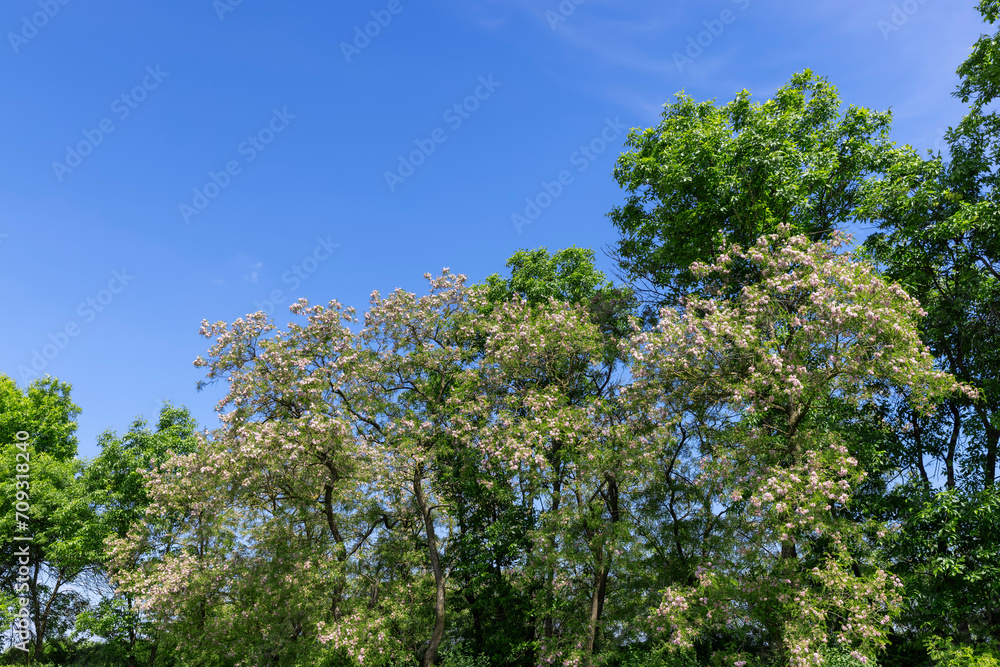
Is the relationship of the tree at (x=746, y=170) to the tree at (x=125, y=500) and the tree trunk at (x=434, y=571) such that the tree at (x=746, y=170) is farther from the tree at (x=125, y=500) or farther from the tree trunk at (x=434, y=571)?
the tree at (x=125, y=500)

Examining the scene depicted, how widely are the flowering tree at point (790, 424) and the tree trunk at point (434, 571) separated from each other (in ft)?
26.3

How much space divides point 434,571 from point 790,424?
12.8 m

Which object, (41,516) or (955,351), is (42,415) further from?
(955,351)

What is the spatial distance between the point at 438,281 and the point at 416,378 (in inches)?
159

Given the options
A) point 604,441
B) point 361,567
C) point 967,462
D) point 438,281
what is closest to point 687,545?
point 604,441

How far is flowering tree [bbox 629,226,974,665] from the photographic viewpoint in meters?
14.6

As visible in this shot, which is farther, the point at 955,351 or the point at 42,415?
the point at 42,415

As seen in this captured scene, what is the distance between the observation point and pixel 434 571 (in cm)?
2138

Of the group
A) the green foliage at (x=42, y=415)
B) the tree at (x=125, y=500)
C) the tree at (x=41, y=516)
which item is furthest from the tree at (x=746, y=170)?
the green foliage at (x=42, y=415)

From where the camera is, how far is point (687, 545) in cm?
1947

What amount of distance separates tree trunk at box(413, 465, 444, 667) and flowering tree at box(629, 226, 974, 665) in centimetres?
800

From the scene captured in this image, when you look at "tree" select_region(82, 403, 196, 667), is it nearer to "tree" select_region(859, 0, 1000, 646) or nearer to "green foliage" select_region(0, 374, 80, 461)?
"green foliage" select_region(0, 374, 80, 461)

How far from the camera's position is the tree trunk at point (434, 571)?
68.5 feet

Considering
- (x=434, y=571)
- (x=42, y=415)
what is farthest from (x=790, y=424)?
(x=42, y=415)
